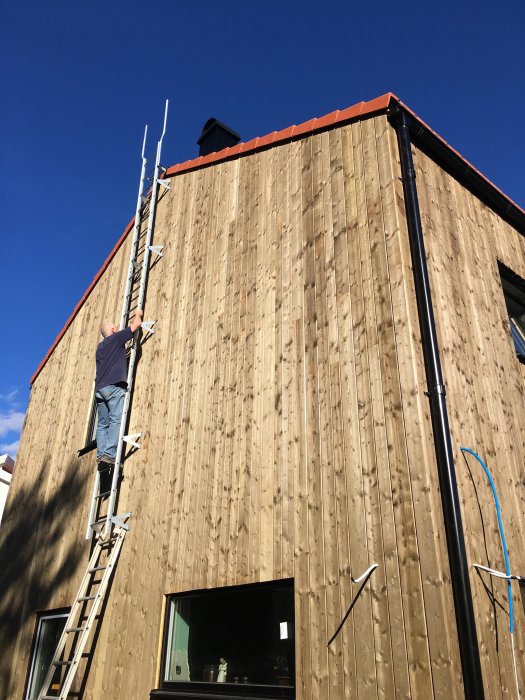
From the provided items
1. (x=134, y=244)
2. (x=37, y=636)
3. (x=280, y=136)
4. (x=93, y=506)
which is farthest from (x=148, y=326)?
(x=37, y=636)

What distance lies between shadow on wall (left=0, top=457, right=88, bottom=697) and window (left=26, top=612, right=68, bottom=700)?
15cm

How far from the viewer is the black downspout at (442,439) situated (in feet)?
13.2

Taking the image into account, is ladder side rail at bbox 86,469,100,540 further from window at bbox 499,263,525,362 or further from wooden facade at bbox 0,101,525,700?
window at bbox 499,263,525,362

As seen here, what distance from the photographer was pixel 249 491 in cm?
582

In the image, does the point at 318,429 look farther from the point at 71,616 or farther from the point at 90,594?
the point at 90,594

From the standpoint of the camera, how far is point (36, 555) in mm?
8953

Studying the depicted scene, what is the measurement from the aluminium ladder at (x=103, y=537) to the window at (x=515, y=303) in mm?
4419

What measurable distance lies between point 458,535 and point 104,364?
504 cm

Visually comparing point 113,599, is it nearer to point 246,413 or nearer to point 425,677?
point 246,413

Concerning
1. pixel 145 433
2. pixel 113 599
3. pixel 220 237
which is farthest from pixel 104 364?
pixel 113 599

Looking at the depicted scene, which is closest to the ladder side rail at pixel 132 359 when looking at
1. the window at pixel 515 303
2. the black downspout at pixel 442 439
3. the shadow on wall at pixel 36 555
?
the shadow on wall at pixel 36 555

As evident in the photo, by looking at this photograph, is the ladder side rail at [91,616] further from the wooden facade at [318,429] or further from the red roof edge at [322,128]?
the red roof edge at [322,128]

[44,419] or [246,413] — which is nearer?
[246,413]

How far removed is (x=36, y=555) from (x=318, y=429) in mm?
5521
